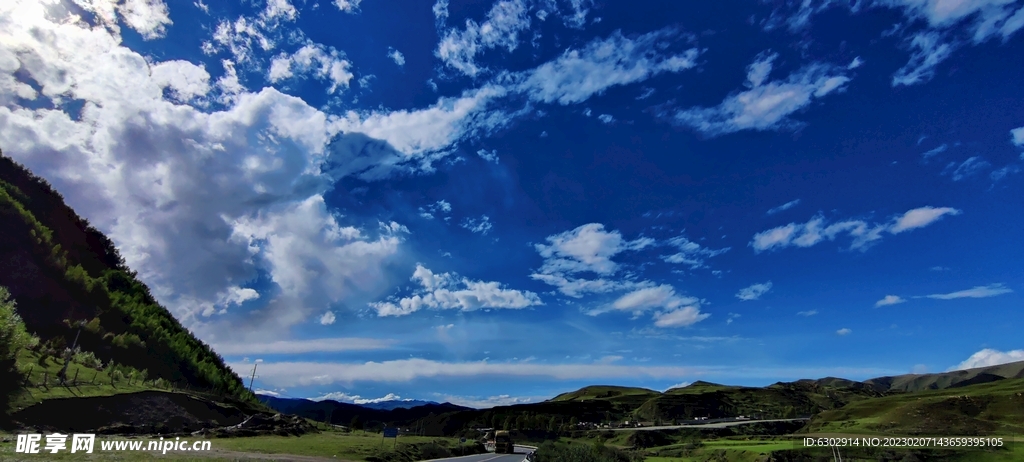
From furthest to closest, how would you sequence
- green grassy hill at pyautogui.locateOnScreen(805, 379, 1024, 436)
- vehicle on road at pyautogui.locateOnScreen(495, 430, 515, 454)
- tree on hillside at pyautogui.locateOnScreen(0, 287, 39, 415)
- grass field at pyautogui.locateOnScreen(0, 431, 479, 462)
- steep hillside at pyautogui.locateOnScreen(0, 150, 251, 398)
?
1. green grassy hill at pyautogui.locateOnScreen(805, 379, 1024, 436)
2. vehicle on road at pyautogui.locateOnScreen(495, 430, 515, 454)
3. steep hillside at pyautogui.locateOnScreen(0, 150, 251, 398)
4. tree on hillside at pyautogui.locateOnScreen(0, 287, 39, 415)
5. grass field at pyautogui.locateOnScreen(0, 431, 479, 462)

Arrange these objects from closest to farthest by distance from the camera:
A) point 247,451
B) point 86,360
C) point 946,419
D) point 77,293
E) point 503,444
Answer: point 247,451 < point 86,360 < point 77,293 < point 503,444 < point 946,419

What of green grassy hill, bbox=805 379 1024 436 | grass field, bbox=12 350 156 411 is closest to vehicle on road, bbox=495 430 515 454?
grass field, bbox=12 350 156 411

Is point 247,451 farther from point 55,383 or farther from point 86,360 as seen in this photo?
point 86,360

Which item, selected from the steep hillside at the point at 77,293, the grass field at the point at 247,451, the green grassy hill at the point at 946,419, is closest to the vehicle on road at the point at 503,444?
the grass field at the point at 247,451

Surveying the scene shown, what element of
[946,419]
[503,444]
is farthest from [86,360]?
[946,419]

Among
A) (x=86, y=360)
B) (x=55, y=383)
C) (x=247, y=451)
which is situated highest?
(x=86, y=360)

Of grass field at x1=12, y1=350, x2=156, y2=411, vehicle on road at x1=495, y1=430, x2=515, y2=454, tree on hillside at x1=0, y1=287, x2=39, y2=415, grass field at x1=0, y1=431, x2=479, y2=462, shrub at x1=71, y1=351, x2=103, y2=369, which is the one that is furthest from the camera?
vehicle on road at x1=495, y1=430, x2=515, y2=454

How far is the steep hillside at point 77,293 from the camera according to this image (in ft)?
237

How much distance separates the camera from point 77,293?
81.7m

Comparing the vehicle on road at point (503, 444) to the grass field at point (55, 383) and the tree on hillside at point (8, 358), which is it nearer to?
the grass field at point (55, 383)

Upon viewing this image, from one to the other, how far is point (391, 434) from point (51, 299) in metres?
65.7

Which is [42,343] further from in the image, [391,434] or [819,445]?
[819,445]

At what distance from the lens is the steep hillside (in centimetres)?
7219

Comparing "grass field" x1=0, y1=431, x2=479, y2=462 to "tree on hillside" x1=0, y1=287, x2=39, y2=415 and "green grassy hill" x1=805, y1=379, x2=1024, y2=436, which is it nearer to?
"tree on hillside" x1=0, y1=287, x2=39, y2=415
